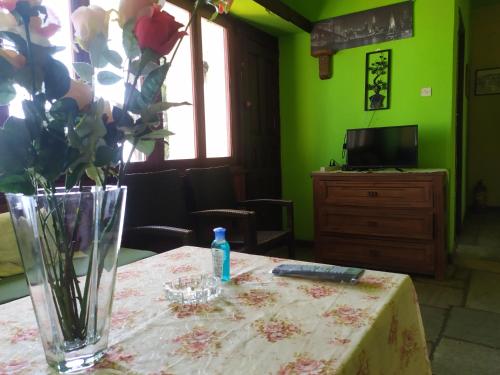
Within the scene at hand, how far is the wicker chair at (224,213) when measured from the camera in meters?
2.22

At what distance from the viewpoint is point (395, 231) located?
9.34ft

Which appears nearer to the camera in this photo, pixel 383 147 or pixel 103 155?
pixel 103 155

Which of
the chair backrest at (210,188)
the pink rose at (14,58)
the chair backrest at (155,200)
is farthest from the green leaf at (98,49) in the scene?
the chair backrest at (210,188)

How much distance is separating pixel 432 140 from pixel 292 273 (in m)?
2.53

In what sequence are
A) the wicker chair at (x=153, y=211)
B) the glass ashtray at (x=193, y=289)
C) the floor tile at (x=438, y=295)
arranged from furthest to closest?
the floor tile at (x=438, y=295), the wicker chair at (x=153, y=211), the glass ashtray at (x=193, y=289)

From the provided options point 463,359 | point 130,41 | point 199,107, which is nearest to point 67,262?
point 130,41

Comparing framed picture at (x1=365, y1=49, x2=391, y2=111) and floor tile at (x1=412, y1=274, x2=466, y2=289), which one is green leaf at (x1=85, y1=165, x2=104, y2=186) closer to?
floor tile at (x1=412, y1=274, x2=466, y2=289)

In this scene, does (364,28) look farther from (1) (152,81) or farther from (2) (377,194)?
(1) (152,81)

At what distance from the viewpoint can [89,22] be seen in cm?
59

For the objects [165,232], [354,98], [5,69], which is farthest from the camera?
[354,98]

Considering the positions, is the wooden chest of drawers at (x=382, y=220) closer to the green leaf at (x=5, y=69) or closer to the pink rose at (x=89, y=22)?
the pink rose at (x=89, y=22)

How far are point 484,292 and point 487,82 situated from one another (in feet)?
12.7

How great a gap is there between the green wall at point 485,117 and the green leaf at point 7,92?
601 cm

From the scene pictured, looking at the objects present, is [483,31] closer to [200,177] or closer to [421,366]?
[200,177]
